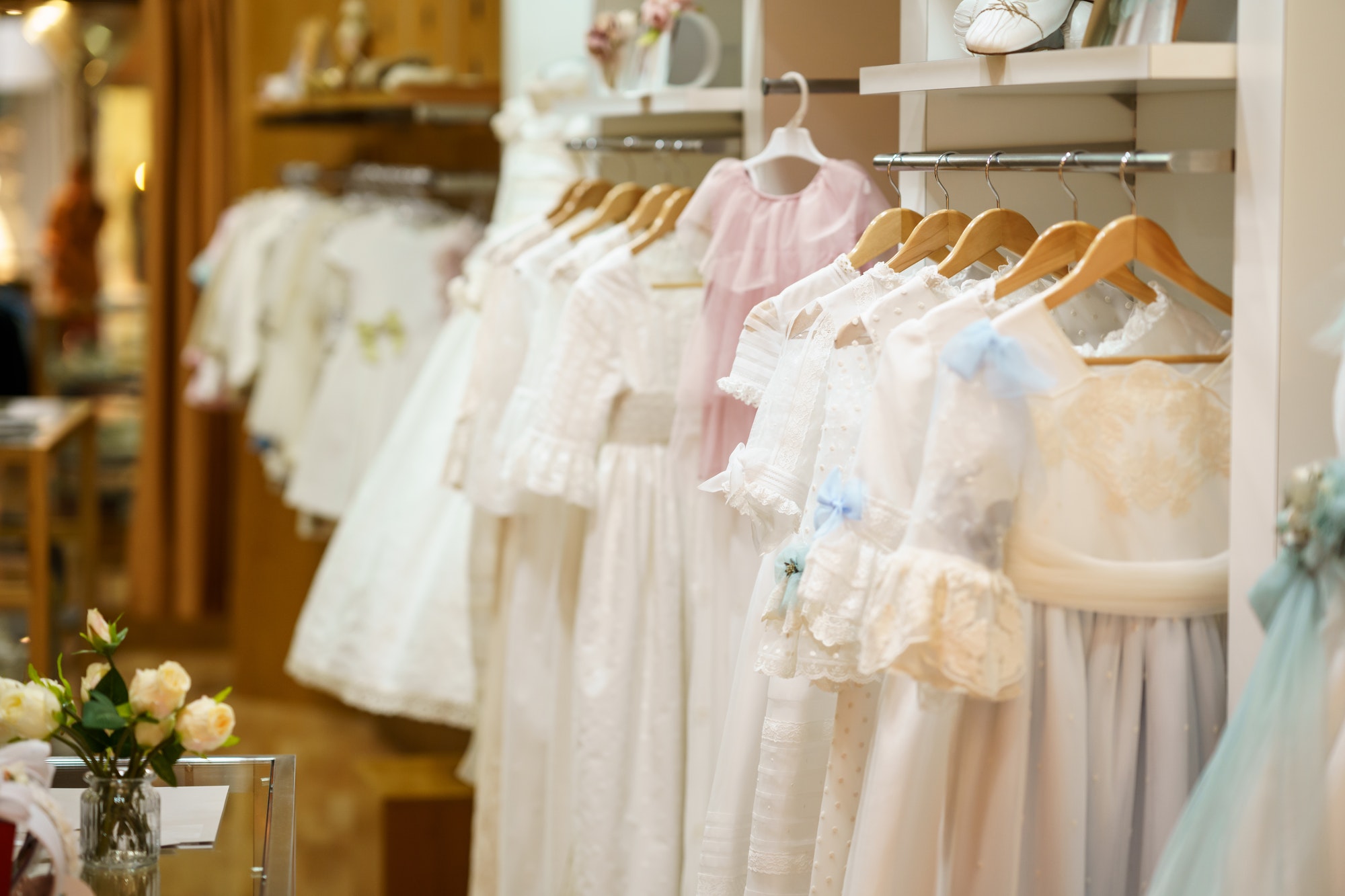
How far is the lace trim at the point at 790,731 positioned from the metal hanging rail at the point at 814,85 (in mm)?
835

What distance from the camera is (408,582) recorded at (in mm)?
3240

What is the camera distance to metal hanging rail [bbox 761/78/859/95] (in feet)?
6.41

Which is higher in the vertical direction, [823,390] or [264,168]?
[264,168]

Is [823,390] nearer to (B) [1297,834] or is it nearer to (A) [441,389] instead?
(B) [1297,834]

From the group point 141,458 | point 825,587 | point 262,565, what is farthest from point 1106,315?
point 141,458

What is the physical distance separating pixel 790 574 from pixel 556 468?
75cm

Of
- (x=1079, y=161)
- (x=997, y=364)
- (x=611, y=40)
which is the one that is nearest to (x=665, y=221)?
(x=611, y=40)

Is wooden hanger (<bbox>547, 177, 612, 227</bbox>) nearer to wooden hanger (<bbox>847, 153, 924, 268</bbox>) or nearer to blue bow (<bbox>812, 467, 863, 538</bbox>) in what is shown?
wooden hanger (<bbox>847, 153, 924, 268</bbox>)

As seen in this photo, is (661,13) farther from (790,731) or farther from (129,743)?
(129,743)

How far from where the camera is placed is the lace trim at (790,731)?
154 cm

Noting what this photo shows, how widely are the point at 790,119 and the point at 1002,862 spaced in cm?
111

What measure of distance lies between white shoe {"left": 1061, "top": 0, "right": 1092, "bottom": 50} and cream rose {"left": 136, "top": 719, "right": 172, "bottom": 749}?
3.51 ft

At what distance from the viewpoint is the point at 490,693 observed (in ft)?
8.09

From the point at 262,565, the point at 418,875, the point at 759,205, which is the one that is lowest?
the point at 418,875
